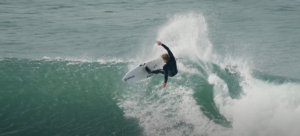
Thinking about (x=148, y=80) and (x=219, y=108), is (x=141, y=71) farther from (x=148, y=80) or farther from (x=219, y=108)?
(x=219, y=108)

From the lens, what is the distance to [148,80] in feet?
49.6

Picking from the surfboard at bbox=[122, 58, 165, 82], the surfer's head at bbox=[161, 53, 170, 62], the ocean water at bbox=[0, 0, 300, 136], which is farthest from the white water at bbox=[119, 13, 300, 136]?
the surfer's head at bbox=[161, 53, 170, 62]

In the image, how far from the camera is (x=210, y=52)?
18.1 m

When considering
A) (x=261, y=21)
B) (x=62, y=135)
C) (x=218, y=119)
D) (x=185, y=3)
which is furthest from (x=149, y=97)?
(x=185, y=3)

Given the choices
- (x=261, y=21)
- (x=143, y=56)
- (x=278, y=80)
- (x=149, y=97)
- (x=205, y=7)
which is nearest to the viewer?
(x=149, y=97)

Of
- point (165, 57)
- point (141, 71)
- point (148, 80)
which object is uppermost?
point (165, 57)

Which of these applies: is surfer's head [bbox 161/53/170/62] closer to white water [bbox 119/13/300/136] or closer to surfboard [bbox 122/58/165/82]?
surfboard [bbox 122/58/165/82]

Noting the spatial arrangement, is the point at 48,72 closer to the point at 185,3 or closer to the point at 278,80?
the point at 278,80

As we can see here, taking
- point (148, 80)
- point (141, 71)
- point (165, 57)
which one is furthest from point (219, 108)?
point (148, 80)

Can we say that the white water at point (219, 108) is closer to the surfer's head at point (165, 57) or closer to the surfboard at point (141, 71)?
the surfboard at point (141, 71)

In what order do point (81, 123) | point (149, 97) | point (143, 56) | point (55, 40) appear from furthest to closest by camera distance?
point (55, 40) < point (143, 56) < point (149, 97) < point (81, 123)

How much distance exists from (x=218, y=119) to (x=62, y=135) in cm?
550

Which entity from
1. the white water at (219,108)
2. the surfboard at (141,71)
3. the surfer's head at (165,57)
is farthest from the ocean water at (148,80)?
the surfer's head at (165,57)

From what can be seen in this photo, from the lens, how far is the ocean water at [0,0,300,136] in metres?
11.9
